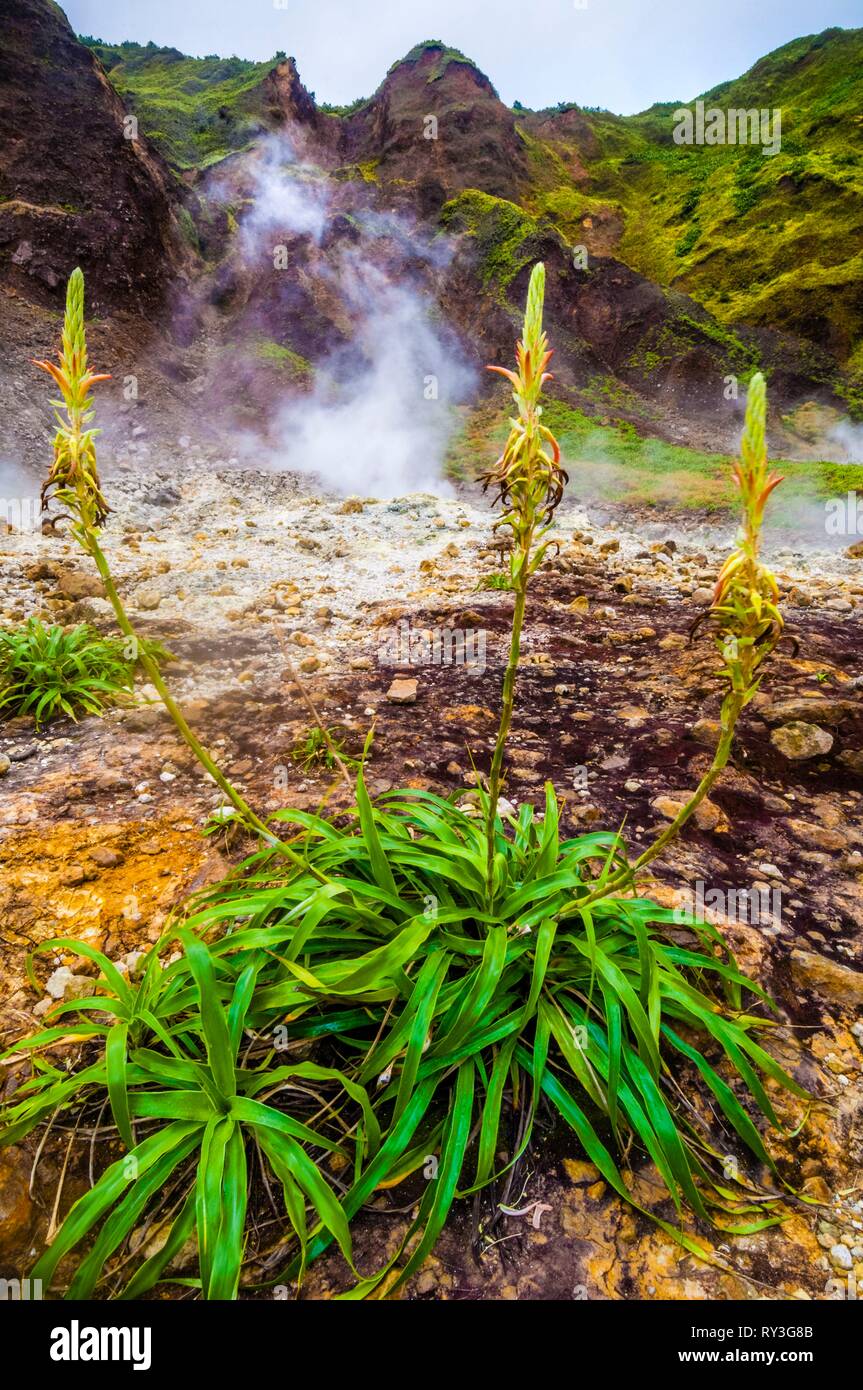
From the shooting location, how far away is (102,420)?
14.6 m

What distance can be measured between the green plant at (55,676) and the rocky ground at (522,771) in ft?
0.70

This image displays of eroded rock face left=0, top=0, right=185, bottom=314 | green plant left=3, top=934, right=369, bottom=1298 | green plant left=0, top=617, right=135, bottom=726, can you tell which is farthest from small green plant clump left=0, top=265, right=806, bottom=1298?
eroded rock face left=0, top=0, right=185, bottom=314

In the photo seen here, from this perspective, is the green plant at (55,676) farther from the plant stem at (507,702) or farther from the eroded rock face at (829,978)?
the eroded rock face at (829,978)

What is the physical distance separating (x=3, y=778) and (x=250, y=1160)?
3313mm

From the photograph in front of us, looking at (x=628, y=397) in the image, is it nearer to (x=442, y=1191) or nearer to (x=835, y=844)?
(x=835, y=844)

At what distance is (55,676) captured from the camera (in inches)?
201

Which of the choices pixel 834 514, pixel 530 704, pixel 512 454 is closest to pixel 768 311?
pixel 834 514

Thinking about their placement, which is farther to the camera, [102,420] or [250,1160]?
[102,420]

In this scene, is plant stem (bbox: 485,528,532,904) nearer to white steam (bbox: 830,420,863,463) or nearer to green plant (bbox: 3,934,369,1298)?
green plant (bbox: 3,934,369,1298)

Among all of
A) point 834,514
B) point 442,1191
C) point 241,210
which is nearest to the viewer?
point 442,1191

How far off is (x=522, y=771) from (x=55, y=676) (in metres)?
3.85

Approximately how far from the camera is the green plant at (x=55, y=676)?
4.97 meters

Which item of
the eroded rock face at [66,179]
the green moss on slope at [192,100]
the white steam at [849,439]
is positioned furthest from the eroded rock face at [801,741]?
the green moss on slope at [192,100]
